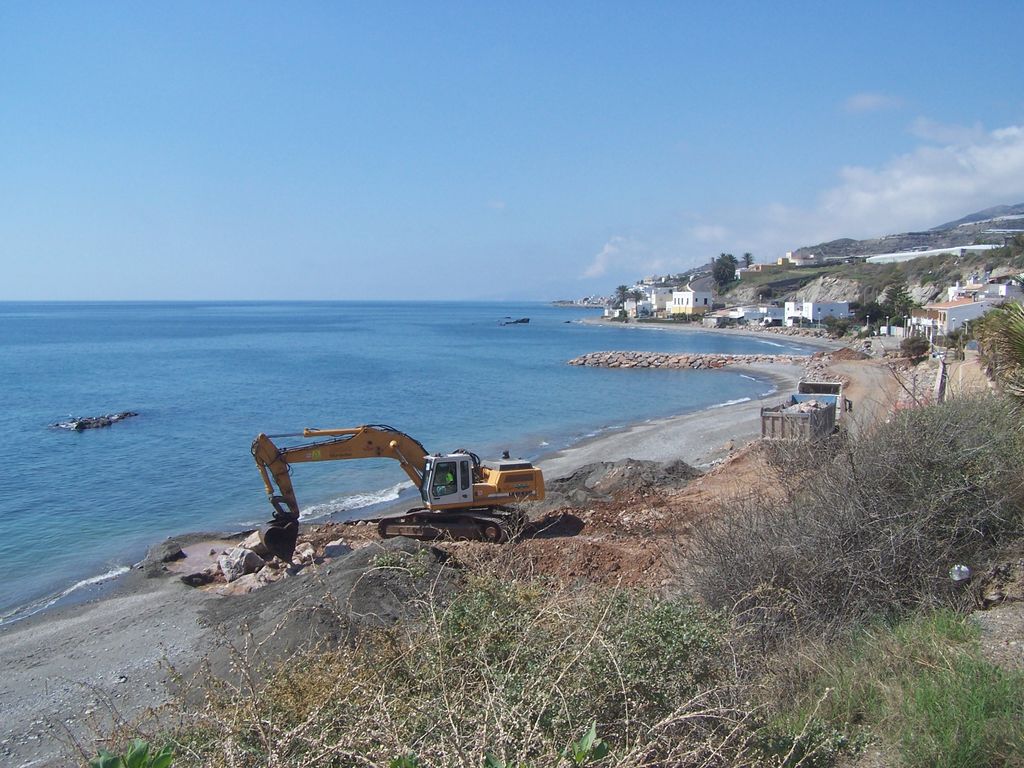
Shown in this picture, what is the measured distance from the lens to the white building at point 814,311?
107056mm

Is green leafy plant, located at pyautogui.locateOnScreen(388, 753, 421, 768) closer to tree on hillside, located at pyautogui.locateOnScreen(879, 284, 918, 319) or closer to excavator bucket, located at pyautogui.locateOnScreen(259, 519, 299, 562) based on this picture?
excavator bucket, located at pyautogui.locateOnScreen(259, 519, 299, 562)

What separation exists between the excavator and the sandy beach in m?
2.34

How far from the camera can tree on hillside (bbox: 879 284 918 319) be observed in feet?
275

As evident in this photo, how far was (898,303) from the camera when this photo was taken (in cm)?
8625

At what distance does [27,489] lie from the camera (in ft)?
85.8

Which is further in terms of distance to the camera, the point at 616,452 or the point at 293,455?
the point at 616,452

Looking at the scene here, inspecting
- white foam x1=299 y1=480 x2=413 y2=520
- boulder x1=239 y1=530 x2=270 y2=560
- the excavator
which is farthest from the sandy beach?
white foam x1=299 y1=480 x2=413 y2=520

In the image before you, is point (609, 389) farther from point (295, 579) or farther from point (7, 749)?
point (7, 749)

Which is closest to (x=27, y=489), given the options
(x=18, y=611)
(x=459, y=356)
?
(x=18, y=611)

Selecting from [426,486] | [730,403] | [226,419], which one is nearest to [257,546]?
[426,486]

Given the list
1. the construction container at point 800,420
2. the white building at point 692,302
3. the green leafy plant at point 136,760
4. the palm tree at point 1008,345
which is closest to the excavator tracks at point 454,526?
the construction container at point 800,420

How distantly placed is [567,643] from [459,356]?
77.3 metres

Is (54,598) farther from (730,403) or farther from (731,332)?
(731,332)

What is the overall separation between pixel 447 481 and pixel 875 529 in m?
10.1
